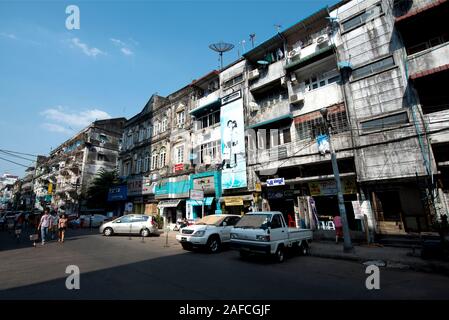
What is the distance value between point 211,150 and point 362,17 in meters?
15.5

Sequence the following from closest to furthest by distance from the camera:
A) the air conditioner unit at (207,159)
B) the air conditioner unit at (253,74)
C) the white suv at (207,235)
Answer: the white suv at (207,235), the air conditioner unit at (253,74), the air conditioner unit at (207,159)

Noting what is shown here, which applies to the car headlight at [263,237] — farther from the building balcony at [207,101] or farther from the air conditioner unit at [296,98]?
the building balcony at [207,101]

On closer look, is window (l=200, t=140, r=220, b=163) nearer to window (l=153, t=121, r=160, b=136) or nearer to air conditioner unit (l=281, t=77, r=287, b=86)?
air conditioner unit (l=281, t=77, r=287, b=86)

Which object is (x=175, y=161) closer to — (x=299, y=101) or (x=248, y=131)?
(x=248, y=131)

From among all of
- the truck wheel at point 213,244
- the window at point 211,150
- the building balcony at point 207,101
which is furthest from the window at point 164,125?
the truck wheel at point 213,244

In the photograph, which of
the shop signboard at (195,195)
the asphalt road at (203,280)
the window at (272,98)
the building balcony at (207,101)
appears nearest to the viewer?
the asphalt road at (203,280)

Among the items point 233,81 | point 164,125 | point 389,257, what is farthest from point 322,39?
point 164,125

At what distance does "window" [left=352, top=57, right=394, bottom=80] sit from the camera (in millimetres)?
14148

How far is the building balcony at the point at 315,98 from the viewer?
53.6 feet

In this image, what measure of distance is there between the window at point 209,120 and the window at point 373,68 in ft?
42.2

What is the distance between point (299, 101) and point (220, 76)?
1009cm

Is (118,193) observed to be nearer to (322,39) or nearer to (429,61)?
(322,39)

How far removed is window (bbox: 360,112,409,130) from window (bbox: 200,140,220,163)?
12439 mm

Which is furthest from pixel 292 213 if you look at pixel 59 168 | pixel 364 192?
pixel 59 168
